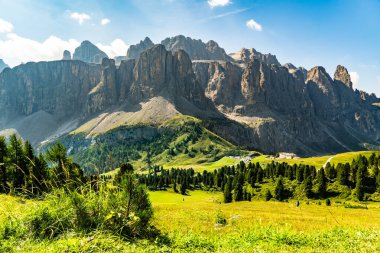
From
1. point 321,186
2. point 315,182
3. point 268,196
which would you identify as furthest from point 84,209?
point 315,182

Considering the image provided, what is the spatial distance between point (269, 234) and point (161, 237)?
562 centimetres

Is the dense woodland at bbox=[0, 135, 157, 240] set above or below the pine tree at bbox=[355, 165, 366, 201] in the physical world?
above

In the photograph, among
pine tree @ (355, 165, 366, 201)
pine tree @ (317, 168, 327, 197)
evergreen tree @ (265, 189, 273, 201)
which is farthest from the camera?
evergreen tree @ (265, 189, 273, 201)

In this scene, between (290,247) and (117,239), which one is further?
(290,247)

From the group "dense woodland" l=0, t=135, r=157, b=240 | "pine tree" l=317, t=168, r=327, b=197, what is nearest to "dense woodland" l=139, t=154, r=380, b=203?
"pine tree" l=317, t=168, r=327, b=197

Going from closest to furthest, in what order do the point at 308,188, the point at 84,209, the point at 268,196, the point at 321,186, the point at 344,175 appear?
the point at 84,209 → the point at 308,188 → the point at 321,186 → the point at 344,175 → the point at 268,196

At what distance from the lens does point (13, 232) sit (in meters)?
11.8

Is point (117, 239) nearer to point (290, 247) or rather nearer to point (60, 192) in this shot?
point (60, 192)

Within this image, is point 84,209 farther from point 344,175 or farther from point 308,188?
point 344,175

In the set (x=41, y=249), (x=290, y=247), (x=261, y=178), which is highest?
(x=41, y=249)

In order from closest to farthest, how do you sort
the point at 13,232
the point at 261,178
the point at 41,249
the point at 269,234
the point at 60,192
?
the point at 41,249 < the point at 13,232 < the point at 60,192 < the point at 269,234 < the point at 261,178

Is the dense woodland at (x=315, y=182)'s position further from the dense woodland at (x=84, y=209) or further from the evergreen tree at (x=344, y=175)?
the dense woodland at (x=84, y=209)

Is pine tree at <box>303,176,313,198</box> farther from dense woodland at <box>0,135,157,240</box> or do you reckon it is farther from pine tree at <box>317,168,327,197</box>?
dense woodland at <box>0,135,157,240</box>

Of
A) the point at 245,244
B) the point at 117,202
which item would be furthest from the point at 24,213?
the point at 245,244
